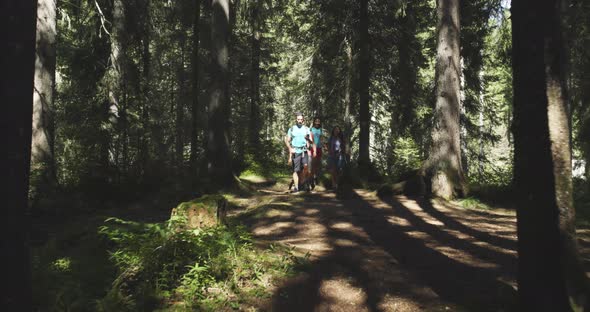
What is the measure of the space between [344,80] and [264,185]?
683 cm

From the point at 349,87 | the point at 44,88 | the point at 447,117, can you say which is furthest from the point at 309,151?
the point at 349,87

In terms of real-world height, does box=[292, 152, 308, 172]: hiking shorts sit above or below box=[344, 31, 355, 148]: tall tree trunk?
below

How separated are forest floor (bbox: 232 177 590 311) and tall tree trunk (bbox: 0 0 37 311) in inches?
81.9

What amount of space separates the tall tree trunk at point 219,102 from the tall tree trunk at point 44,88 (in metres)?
4.22

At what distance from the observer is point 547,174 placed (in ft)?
11.0

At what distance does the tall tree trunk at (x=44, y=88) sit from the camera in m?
9.52

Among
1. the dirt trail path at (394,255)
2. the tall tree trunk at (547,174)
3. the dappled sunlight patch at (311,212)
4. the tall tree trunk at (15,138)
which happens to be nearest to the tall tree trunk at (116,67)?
the dappled sunlight patch at (311,212)

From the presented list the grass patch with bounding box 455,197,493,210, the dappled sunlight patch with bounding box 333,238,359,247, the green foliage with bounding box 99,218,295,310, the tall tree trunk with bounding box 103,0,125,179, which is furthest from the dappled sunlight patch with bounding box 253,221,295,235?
the tall tree trunk with bounding box 103,0,125,179

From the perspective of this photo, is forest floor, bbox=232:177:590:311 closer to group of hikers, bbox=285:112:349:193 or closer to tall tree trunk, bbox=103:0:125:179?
group of hikers, bbox=285:112:349:193

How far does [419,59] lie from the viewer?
18109 millimetres

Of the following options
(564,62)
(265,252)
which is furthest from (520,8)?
(265,252)

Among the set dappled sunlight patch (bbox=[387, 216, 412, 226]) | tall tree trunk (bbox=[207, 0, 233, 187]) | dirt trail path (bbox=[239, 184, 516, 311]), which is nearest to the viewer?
dirt trail path (bbox=[239, 184, 516, 311])

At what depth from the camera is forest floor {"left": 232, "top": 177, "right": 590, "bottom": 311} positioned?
13.3ft

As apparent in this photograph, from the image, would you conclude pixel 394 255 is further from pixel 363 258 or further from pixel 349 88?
pixel 349 88
